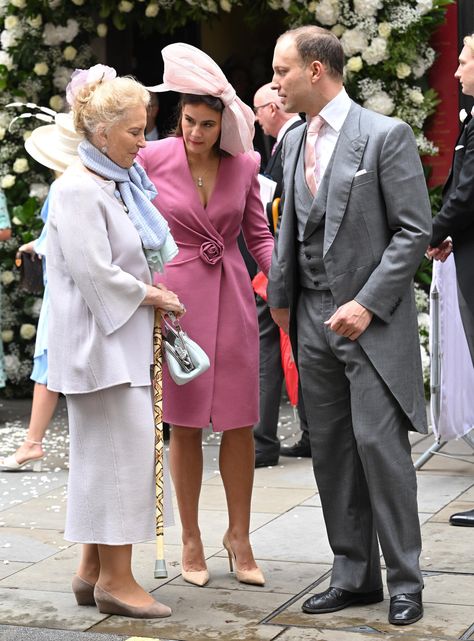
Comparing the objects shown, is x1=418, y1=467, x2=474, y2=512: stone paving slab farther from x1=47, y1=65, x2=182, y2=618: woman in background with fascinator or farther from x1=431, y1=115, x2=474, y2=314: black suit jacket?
x1=47, y1=65, x2=182, y2=618: woman in background with fascinator

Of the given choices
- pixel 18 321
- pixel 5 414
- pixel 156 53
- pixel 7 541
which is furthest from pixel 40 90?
pixel 7 541

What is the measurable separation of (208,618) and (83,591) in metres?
0.50

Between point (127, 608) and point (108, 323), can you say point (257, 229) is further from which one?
point (127, 608)

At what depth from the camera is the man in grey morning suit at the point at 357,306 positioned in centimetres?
441

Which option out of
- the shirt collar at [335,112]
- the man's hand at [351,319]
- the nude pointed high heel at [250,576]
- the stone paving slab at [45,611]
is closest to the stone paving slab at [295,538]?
the nude pointed high heel at [250,576]

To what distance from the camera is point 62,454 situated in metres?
7.76

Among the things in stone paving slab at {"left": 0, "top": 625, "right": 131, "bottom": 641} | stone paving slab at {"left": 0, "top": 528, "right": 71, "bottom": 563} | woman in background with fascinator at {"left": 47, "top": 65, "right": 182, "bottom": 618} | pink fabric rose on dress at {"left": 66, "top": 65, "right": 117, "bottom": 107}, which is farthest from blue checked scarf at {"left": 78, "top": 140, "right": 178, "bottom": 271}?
stone paving slab at {"left": 0, "top": 528, "right": 71, "bottom": 563}

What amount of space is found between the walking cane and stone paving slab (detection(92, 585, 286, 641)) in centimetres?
17

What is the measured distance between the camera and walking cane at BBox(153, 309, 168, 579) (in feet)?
15.0

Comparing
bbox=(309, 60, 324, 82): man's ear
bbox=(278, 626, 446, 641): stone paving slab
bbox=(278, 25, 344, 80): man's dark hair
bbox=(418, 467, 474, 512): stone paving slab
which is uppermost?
bbox=(278, 25, 344, 80): man's dark hair

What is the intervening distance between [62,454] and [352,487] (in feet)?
11.1

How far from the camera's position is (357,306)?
4.39m

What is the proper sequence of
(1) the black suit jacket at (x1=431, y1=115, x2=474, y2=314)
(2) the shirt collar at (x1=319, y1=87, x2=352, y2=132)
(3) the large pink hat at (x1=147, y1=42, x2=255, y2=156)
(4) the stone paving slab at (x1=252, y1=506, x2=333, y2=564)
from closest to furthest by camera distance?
(2) the shirt collar at (x1=319, y1=87, x2=352, y2=132)
(3) the large pink hat at (x1=147, y1=42, x2=255, y2=156)
(4) the stone paving slab at (x1=252, y1=506, x2=333, y2=564)
(1) the black suit jacket at (x1=431, y1=115, x2=474, y2=314)

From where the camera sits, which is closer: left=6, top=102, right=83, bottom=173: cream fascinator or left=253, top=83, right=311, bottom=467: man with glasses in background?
left=6, top=102, right=83, bottom=173: cream fascinator
